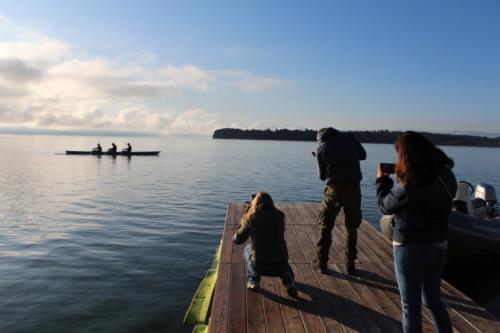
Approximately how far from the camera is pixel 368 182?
1276 inches

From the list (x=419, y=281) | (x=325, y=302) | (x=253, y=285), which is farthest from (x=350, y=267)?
(x=419, y=281)

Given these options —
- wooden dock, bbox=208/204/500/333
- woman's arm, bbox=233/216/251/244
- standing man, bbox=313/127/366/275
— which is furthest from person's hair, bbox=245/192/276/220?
wooden dock, bbox=208/204/500/333

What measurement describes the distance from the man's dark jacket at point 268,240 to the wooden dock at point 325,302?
44 centimetres

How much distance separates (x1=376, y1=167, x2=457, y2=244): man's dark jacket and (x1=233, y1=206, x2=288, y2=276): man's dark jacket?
2080mm

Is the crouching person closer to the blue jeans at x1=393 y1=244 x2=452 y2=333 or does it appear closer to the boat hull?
the blue jeans at x1=393 y1=244 x2=452 y2=333

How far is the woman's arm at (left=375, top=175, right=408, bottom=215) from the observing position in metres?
3.65

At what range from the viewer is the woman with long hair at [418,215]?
3.57m

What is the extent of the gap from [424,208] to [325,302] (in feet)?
8.13

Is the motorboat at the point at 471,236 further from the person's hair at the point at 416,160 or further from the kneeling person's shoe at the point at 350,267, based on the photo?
the person's hair at the point at 416,160

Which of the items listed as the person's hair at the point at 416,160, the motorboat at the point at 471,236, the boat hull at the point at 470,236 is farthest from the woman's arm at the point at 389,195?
the boat hull at the point at 470,236

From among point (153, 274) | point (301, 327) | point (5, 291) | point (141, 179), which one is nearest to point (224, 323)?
point (301, 327)

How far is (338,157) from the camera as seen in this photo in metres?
6.12

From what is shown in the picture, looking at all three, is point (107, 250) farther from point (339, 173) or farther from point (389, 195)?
point (389, 195)

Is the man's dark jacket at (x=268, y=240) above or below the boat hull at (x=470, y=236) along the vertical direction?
above
